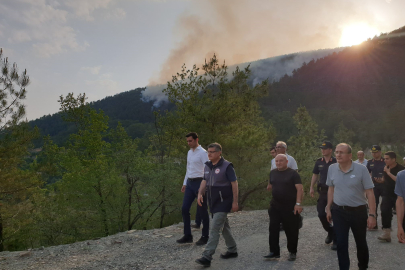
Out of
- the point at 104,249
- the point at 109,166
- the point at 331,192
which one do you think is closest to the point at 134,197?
the point at 109,166

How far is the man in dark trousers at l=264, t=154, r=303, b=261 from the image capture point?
4516 mm

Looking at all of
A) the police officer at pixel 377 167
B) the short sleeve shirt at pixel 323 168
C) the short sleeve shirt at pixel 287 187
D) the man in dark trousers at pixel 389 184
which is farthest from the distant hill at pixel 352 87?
the short sleeve shirt at pixel 287 187

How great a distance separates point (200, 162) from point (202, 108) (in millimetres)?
10089

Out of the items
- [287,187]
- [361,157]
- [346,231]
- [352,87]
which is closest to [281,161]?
[287,187]

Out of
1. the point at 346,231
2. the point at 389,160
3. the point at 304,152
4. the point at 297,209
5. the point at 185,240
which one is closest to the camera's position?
the point at 346,231

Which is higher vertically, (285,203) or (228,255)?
(285,203)

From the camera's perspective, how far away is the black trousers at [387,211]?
5.86 metres

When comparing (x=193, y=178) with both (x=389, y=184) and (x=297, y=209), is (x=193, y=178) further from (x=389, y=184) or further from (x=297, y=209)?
(x=389, y=184)

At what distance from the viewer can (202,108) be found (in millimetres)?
15766

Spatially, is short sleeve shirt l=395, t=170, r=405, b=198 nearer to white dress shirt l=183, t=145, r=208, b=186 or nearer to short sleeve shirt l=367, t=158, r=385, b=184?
white dress shirt l=183, t=145, r=208, b=186

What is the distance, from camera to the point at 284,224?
4656 millimetres

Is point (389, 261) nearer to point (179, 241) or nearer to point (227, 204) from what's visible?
point (227, 204)

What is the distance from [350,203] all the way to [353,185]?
234mm

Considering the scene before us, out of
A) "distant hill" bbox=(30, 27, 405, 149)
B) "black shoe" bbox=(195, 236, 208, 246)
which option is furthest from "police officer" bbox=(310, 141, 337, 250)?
"distant hill" bbox=(30, 27, 405, 149)
